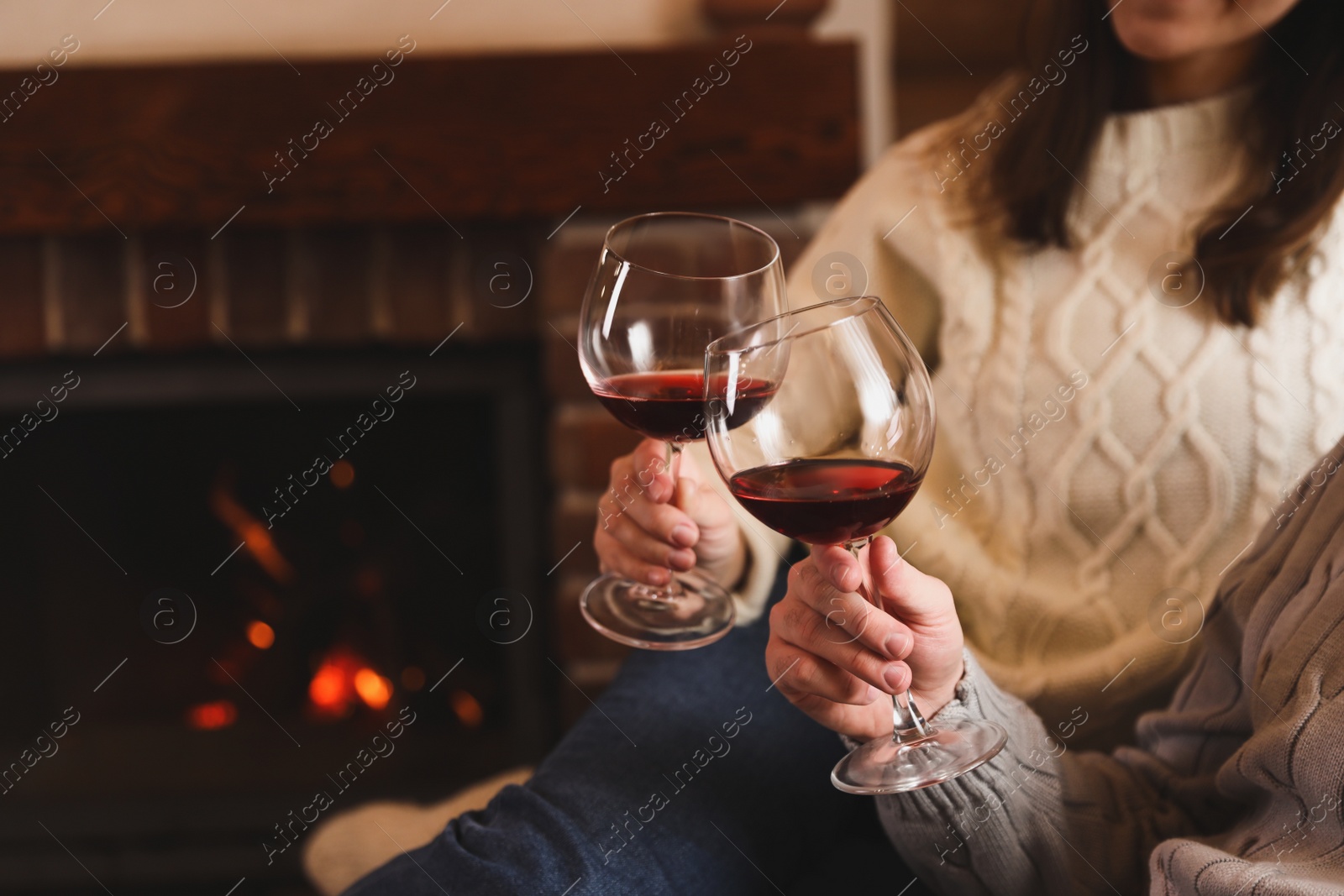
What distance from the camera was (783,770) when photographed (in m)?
0.81

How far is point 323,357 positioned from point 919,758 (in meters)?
1.16

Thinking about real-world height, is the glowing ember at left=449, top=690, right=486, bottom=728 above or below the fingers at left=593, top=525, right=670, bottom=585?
below

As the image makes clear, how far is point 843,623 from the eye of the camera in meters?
0.54

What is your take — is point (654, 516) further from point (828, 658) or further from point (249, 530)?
point (249, 530)

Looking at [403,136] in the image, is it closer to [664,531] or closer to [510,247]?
[510,247]

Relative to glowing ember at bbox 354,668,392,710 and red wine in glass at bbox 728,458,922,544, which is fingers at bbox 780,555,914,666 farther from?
glowing ember at bbox 354,668,392,710

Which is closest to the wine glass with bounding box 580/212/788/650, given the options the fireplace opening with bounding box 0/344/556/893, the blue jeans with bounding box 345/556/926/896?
the blue jeans with bounding box 345/556/926/896

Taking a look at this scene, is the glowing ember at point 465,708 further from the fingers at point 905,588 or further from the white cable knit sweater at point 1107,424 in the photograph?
the fingers at point 905,588

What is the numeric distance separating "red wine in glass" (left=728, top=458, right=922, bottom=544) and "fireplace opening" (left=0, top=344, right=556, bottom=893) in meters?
1.08

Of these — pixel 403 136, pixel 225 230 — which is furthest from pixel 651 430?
pixel 225 230

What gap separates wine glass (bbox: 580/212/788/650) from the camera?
26.5 inches

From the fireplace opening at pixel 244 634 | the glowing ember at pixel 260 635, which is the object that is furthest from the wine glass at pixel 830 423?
the glowing ember at pixel 260 635

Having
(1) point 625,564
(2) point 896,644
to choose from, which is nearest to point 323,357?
(1) point 625,564

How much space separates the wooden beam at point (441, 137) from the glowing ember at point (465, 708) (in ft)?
2.66
